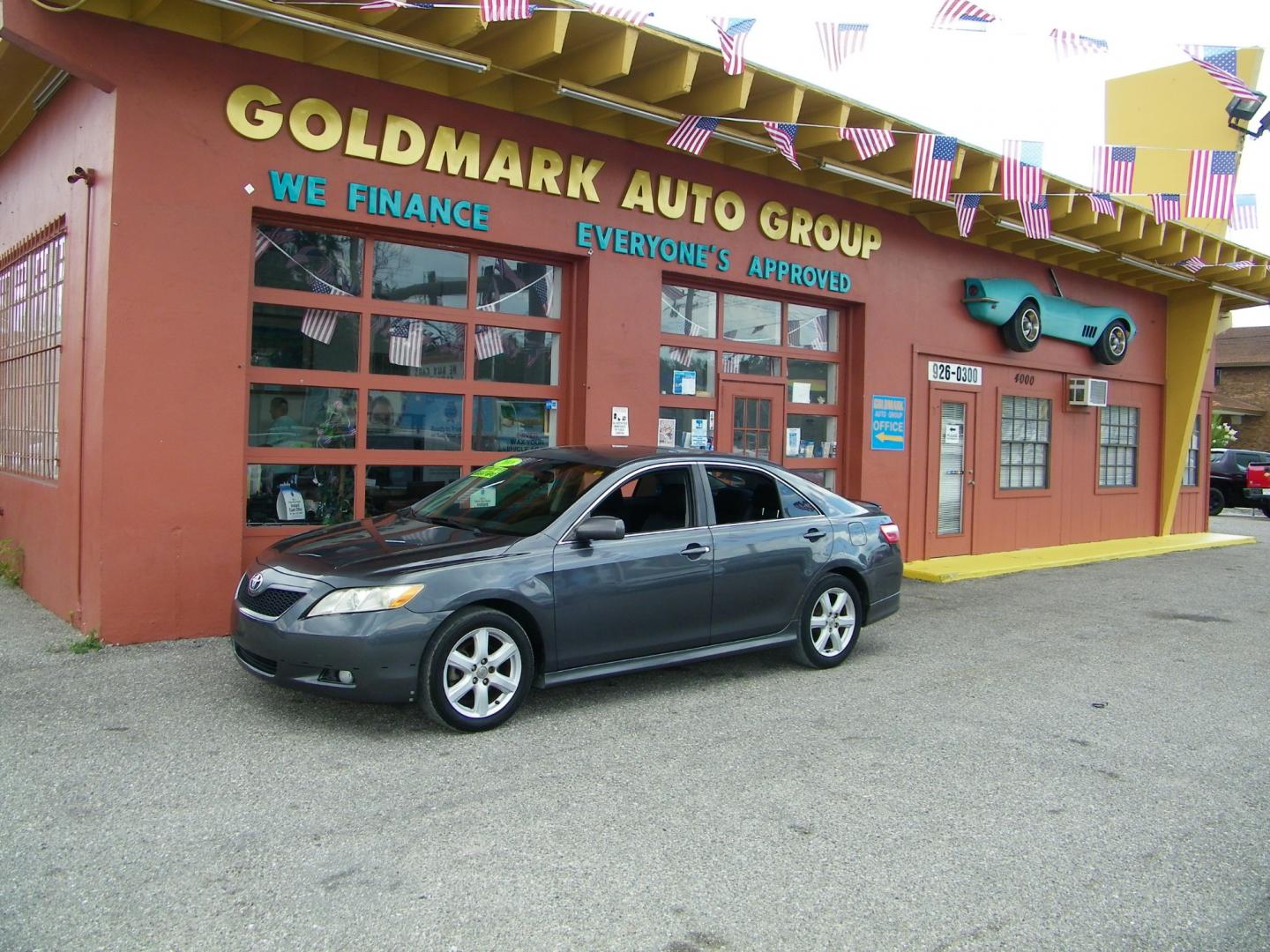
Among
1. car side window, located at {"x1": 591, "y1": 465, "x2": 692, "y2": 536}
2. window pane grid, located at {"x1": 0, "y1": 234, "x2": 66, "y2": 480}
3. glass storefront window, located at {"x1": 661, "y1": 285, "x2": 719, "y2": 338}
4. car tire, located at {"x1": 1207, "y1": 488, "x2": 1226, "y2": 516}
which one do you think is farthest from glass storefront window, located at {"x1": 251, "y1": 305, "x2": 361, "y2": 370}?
car tire, located at {"x1": 1207, "y1": 488, "x2": 1226, "y2": 516}

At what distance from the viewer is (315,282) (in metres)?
7.89

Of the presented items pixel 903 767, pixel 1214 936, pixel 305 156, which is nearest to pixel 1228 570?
pixel 903 767

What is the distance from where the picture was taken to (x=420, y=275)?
27.6ft

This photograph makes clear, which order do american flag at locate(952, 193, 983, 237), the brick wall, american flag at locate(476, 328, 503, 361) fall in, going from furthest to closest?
the brick wall
american flag at locate(952, 193, 983, 237)
american flag at locate(476, 328, 503, 361)

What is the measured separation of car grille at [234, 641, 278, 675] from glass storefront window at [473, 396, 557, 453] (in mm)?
3597

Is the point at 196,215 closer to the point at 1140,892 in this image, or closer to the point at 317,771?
the point at 317,771

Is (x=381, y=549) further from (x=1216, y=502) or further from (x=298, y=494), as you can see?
(x=1216, y=502)

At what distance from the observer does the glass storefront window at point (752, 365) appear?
10492mm

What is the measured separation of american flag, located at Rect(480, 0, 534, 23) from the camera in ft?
21.8

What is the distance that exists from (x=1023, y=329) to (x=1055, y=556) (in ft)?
9.96

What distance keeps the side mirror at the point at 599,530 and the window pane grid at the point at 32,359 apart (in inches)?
195

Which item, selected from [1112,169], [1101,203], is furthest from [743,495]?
[1101,203]

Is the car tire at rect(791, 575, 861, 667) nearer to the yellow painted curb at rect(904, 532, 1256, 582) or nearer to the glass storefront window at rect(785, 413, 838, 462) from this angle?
the glass storefront window at rect(785, 413, 838, 462)

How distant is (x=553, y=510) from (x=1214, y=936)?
374cm
